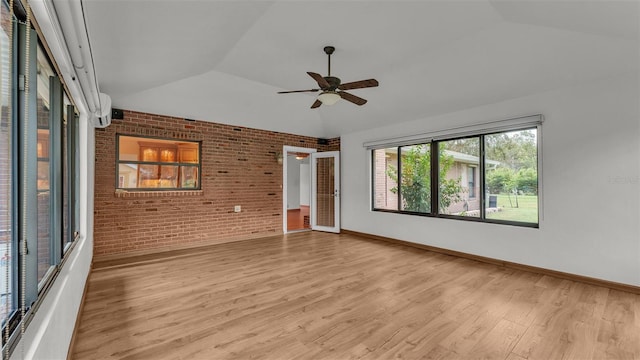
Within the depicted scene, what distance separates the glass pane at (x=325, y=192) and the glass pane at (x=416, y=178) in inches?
69.0

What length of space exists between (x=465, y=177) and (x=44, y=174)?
16.9 feet

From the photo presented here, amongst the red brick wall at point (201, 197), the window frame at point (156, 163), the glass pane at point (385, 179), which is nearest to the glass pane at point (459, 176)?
the glass pane at point (385, 179)

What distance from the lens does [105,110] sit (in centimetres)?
336

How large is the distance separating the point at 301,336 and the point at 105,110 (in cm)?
325

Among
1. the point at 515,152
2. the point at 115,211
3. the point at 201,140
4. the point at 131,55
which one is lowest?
the point at 115,211

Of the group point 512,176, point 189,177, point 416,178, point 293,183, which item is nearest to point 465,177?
point 512,176

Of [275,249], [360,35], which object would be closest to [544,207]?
Result: [360,35]

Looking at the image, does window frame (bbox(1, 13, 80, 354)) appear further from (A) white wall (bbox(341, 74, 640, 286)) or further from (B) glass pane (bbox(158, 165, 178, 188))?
(A) white wall (bbox(341, 74, 640, 286))

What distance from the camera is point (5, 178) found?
1.13 m

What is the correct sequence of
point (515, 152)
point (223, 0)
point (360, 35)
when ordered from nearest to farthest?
point (223, 0), point (360, 35), point (515, 152)

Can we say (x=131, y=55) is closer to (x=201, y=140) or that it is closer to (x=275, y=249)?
(x=201, y=140)

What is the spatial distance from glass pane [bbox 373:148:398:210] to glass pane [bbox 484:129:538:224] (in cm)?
180

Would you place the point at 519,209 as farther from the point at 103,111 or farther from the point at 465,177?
the point at 103,111

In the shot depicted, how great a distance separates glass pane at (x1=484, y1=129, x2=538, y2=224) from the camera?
409cm
